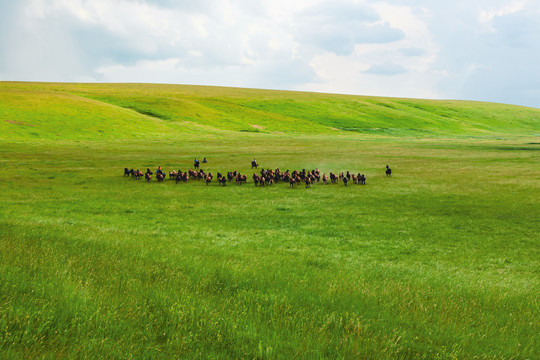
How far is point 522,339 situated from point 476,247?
1298 centimetres

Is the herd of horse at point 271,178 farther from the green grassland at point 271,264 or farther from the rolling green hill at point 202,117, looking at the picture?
the rolling green hill at point 202,117

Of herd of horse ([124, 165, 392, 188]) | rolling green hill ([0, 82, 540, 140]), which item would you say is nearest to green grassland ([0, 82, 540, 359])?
herd of horse ([124, 165, 392, 188])

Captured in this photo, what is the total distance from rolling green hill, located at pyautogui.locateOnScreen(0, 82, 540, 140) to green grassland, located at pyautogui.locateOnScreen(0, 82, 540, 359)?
45.6 metres

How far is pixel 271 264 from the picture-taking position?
11.4 m

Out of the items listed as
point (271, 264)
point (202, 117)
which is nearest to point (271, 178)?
point (271, 264)

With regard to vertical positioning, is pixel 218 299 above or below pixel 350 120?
below

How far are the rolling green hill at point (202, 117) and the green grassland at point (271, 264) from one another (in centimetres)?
4563

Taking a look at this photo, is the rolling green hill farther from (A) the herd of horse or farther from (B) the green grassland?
(A) the herd of horse

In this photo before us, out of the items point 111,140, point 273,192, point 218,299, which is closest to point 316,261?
point 218,299

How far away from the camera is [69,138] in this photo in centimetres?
8525

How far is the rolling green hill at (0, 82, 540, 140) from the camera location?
9631cm

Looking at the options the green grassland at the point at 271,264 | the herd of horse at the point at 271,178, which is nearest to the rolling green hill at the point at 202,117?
the green grassland at the point at 271,264

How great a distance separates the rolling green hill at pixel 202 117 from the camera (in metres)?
96.3

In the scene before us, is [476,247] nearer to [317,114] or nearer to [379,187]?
[379,187]
